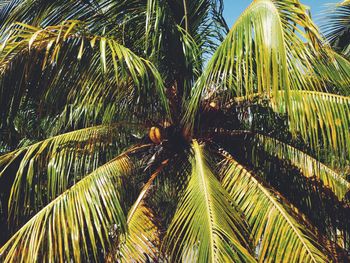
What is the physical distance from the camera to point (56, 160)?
3.55 meters

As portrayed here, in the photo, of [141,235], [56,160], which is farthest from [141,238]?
[56,160]

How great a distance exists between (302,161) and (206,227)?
5.00 feet

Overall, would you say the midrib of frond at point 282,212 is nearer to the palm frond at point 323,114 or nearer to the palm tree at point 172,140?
the palm tree at point 172,140

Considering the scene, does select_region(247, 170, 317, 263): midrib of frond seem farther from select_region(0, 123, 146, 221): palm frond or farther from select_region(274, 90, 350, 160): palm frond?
select_region(0, 123, 146, 221): palm frond

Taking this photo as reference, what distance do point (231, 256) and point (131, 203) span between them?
126cm

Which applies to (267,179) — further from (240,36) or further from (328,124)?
(240,36)

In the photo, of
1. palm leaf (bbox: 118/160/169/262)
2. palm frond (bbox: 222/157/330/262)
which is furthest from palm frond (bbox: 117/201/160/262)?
palm frond (bbox: 222/157/330/262)

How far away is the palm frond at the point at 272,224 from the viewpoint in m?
2.95

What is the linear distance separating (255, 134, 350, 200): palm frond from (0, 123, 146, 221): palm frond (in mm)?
1163

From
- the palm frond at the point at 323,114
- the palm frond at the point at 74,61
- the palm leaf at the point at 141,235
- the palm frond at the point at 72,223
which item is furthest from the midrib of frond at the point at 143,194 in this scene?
the palm frond at the point at 323,114

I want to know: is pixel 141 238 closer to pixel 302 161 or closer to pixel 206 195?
pixel 206 195

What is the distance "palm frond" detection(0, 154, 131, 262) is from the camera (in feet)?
9.35

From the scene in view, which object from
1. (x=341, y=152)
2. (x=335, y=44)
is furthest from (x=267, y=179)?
(x=335, y=44)

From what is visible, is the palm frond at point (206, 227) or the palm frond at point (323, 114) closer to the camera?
the palm frond at point (206, 227)
